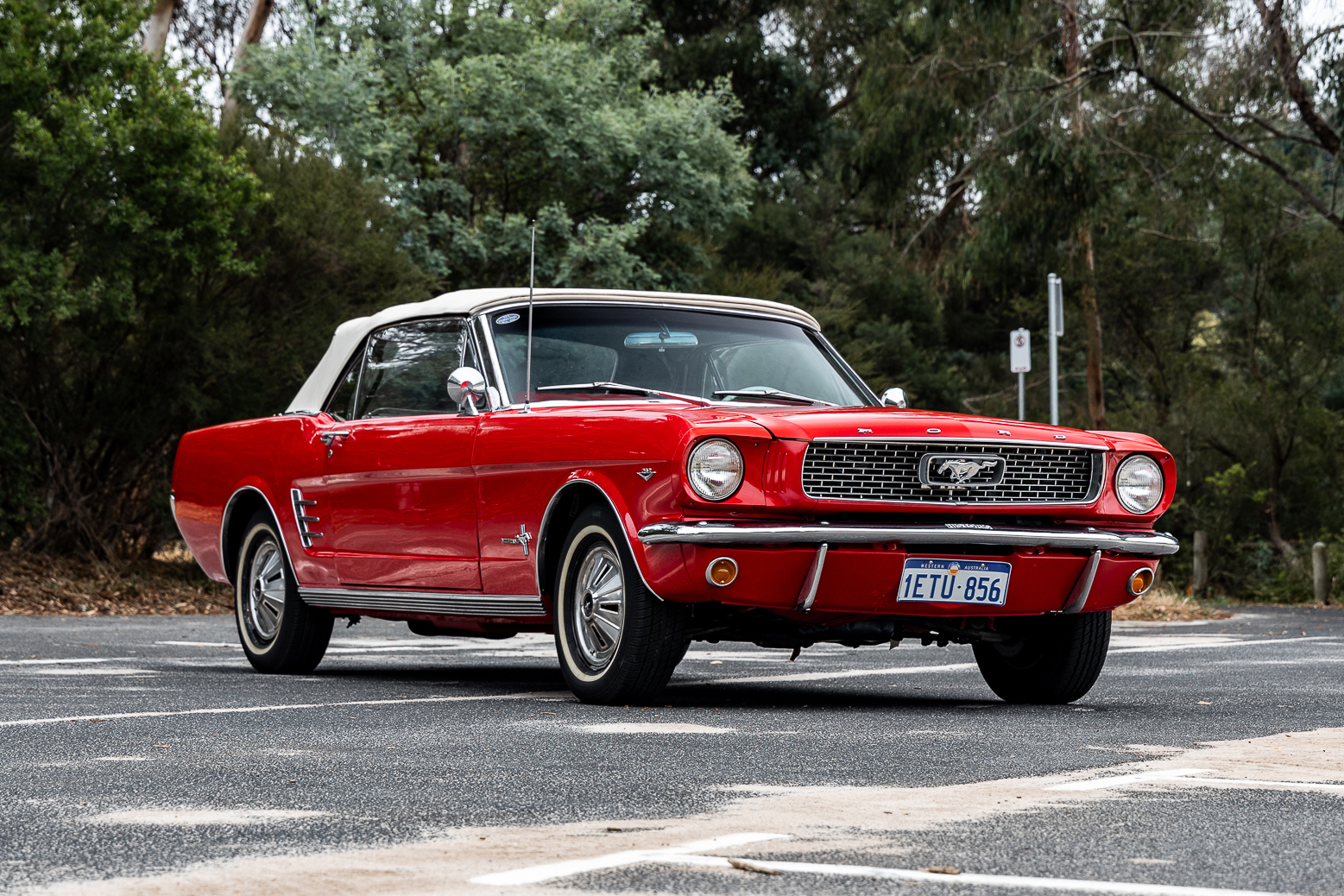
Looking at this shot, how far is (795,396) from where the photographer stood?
27.3 ft

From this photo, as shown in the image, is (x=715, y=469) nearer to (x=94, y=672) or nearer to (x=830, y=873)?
(x=830, y=873)

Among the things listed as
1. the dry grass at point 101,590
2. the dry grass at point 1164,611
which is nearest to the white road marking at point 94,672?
the dry grass at point 101,590

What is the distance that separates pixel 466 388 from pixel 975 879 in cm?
464

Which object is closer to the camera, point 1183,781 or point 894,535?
point 1183,781

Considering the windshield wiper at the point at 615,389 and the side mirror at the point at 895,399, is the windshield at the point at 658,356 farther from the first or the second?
the side mirror at the point at 895,399

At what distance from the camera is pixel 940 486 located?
7.17 m

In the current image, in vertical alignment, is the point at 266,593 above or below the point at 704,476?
below

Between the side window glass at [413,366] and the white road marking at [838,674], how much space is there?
1.72 meters

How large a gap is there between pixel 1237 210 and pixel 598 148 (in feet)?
30.7

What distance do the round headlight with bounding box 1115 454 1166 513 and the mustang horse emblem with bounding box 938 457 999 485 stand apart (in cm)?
71

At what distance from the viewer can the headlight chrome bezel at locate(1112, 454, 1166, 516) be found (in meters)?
7.60

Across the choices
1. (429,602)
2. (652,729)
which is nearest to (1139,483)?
(652,729)

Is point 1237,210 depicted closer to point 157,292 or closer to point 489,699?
point 157,292

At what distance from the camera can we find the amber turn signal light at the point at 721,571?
22.3 feet
